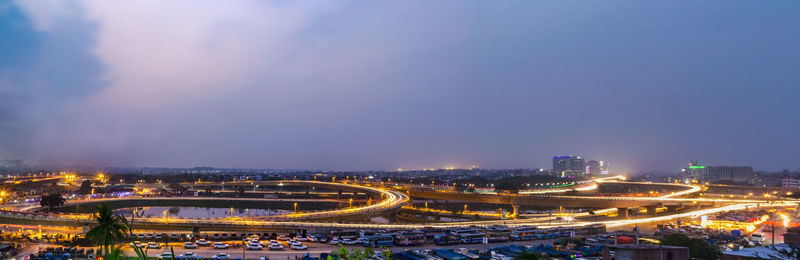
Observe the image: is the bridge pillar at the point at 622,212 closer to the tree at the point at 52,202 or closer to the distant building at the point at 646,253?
the distant building at the point at 646,253

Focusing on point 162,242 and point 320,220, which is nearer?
point 162,242

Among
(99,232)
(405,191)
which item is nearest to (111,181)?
(405,191)

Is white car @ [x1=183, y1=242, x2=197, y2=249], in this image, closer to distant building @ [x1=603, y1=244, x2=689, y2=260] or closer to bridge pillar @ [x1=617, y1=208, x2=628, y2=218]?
distant building @ [x1=603, y1=244, x2=689, y2=260]

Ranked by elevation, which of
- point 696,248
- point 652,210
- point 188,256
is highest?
point 696,248

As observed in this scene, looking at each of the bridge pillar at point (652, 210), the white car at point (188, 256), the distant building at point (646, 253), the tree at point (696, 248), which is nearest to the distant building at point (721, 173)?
the bridge pillar at point (652, 210)

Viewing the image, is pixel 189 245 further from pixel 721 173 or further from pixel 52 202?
pixel 721 173

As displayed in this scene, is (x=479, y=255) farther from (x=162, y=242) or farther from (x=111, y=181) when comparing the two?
(x=111, y=181)

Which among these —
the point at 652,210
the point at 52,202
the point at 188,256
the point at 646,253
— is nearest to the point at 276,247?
the point at 188,256

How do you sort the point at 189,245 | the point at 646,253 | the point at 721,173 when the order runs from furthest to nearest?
the point at 721,173 → the point at 189,245 → the point at 646,253

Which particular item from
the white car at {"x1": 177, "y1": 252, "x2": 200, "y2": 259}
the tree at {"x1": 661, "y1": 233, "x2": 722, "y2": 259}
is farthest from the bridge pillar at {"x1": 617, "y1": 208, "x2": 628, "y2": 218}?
the white car at {"x1": 177, "y1": 252, "x2": 200, "y2": 259}
